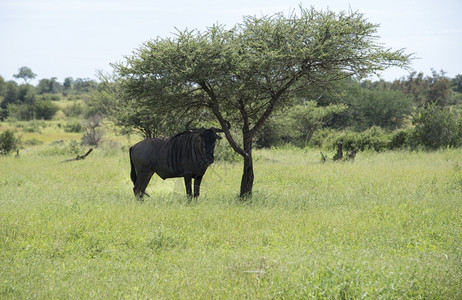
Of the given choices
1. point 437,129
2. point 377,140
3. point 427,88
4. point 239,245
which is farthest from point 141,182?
point 427,88

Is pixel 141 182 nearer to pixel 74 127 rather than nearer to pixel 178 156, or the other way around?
pixel 178 156

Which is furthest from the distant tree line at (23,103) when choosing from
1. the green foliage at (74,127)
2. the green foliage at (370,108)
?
the green foliage at (370,108)

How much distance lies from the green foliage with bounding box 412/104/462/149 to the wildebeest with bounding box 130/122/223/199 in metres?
22.5

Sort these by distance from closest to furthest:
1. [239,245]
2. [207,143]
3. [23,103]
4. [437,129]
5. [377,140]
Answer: [239,245] → [207,143] → [437,129] → [377,140] → [23,103]

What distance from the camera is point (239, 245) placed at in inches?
325

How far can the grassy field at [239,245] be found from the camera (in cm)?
593

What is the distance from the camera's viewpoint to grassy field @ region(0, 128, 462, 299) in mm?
5934

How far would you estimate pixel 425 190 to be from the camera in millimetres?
13922

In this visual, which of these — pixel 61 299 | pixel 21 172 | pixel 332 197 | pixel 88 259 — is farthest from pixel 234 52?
pixel 21 172

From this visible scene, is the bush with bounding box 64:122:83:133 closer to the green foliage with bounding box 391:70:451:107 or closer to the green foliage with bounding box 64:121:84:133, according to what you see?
the green foliage with bounding box 64:121:84:133

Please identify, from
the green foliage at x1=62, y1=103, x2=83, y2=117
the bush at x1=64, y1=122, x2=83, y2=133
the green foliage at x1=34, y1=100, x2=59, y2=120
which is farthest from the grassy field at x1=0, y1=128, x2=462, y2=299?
the green foliage at x1=62, y1=103, x2=83, y2=117

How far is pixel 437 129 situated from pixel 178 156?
77.2 feet

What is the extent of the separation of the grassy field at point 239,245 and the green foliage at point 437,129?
54.0 feet

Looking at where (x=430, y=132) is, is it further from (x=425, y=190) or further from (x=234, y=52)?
(x=234, y=52)
